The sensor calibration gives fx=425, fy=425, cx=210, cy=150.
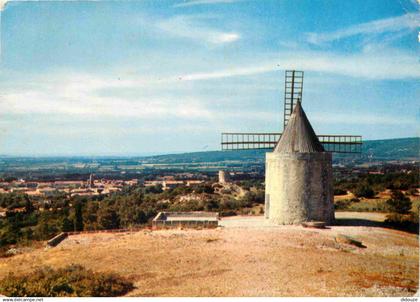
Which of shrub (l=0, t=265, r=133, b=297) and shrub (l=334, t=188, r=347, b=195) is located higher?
shrub (l=334, t=188, r=347, b=195)

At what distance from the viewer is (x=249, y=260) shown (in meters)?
10.3

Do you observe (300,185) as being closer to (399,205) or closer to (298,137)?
(298,137)

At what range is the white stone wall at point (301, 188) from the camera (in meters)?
14.1

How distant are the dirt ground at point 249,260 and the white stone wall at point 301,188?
617 mm

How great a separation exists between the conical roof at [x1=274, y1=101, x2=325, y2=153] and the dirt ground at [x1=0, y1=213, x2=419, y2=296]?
9.02 ft

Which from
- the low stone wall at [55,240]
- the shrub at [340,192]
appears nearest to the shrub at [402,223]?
the shrub at [340,192]

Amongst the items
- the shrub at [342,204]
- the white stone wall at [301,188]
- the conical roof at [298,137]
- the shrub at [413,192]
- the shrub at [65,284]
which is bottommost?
the shrub at [65,284]

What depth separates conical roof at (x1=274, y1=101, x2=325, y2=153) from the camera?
14734mm

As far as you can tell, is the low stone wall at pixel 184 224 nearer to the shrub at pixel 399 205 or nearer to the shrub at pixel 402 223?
the shrub at pixel 402 223

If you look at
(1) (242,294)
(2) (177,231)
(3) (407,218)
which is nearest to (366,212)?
(3) (407,218)

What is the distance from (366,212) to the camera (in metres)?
19.2

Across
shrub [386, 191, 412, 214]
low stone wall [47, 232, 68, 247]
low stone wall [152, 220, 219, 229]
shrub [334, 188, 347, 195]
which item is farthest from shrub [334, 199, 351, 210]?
A: low stone wall [47, 232, 68, 247]

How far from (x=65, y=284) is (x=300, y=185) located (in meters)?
8.22

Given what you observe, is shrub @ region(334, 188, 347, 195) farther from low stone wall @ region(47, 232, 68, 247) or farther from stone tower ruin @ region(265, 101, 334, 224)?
low stone wall @ region(47, 232, 68, 247)
